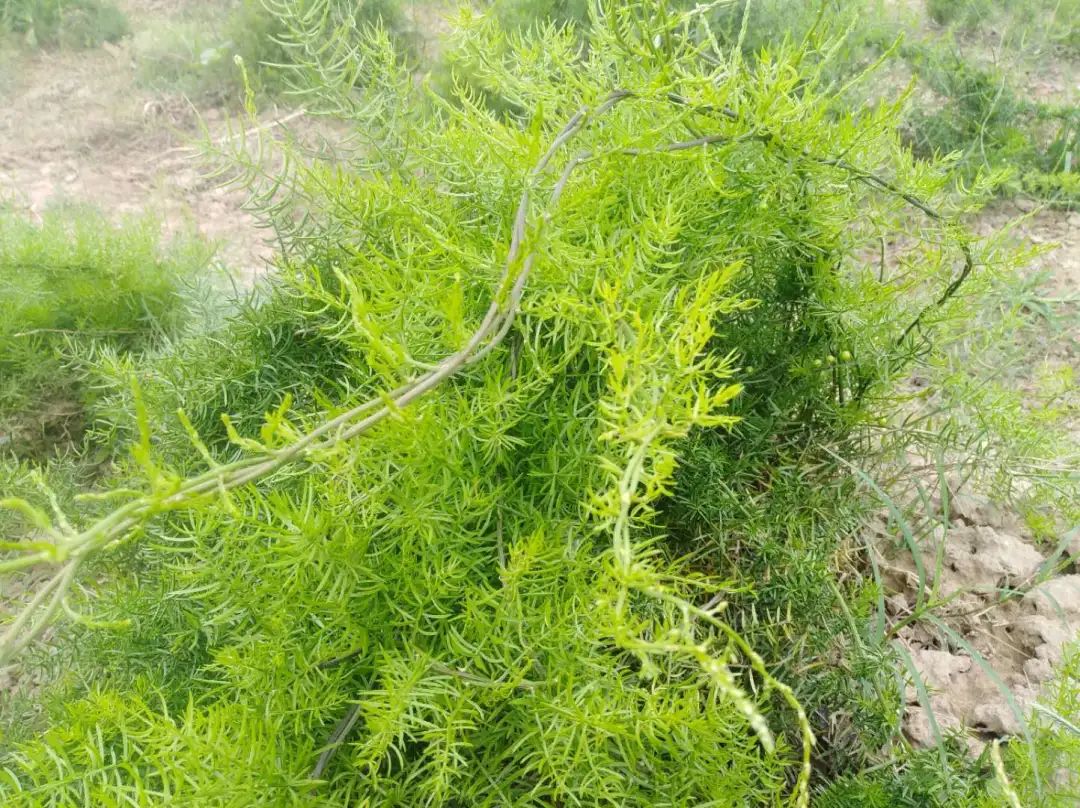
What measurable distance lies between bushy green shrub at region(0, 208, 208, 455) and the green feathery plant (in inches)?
27.1

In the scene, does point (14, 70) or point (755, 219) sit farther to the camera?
point (14, 70)

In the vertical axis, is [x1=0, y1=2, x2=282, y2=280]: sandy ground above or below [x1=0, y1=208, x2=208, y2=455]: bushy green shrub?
below

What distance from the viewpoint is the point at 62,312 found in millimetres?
1501

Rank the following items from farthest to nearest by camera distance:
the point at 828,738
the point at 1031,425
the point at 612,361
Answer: the point at 1031,425 < the point at 828,738 < the point at 612,361

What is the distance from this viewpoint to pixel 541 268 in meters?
0.66

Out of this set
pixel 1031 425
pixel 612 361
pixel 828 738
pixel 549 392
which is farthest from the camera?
pixel 1031 425

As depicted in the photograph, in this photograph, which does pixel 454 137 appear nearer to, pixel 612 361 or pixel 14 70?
pixel 612 361

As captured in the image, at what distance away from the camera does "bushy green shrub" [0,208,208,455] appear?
1459 mm

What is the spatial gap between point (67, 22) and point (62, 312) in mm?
2248

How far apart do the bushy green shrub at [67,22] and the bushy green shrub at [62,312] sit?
6.38 ft

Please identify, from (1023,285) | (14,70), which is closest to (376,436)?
(1023,285)

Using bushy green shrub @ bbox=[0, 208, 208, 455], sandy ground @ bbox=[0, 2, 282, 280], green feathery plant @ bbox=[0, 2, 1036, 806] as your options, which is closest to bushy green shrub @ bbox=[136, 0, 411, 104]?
sandy ground @ bbox=[0, 2, 282, 280]

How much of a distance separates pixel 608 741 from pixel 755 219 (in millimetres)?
491

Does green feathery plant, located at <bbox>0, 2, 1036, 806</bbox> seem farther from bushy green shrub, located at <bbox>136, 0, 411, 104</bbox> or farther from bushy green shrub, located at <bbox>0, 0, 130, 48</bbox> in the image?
bushy green shrub, located at <bbox>0, 0, 130, 48</bbox>
